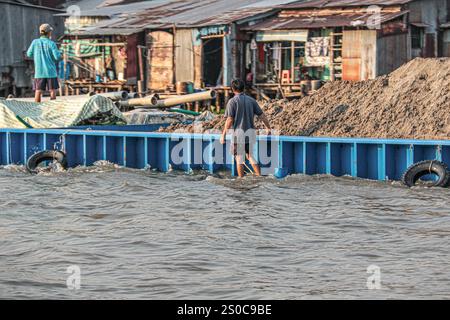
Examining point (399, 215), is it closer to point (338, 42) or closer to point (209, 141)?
point (209, 141)

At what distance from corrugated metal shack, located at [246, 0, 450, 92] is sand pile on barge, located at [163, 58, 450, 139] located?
37.0 ft

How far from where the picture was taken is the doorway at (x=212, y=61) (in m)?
35.2

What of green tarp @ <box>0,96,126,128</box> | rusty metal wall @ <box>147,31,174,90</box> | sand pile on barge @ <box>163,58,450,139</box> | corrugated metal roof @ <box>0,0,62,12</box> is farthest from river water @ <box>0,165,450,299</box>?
corrugated metal roof @ <box>0,0,62,12</box>

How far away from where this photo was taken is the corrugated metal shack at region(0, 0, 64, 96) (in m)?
40.0

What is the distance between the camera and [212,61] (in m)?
35.8

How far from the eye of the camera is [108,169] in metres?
18.3

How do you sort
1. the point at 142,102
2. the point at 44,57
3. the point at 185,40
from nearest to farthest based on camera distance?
the point at 44,57, the point at 142,102, the point at 185,40

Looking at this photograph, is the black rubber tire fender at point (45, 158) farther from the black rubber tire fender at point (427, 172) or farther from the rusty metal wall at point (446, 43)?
the rusty metal wall at point (446, 43)

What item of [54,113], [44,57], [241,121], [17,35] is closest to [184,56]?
[17,35]

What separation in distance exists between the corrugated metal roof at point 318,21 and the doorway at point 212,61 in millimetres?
2677

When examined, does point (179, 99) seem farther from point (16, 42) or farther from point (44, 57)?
point (16, 42)

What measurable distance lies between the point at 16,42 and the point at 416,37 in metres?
17.6

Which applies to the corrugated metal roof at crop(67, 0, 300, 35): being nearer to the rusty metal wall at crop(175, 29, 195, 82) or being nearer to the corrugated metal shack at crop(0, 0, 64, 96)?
the rusty metal wall at crop(175, 29, 195, 82)
